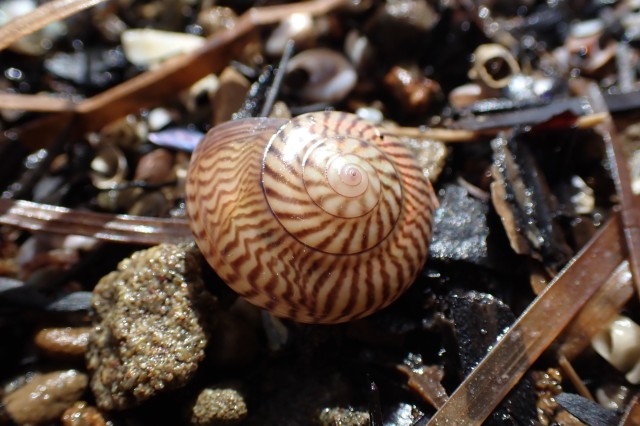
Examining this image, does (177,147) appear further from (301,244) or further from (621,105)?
(621,105)

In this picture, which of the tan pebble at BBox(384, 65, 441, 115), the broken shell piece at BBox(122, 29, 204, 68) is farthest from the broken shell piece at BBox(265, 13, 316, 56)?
the tan pebble at BBox(384, 65, 441, 115)

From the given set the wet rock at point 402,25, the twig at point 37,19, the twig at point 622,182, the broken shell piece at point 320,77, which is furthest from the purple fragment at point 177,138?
the twig at point 622,182

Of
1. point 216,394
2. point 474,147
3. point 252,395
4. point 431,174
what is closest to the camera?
point 216,394

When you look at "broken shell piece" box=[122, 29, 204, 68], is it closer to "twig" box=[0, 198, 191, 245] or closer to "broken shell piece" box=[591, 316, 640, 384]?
"twig" box=[0, 198, 191, 245]

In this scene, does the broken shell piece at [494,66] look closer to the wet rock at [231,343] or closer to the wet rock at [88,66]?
the wet rock at [231,343]

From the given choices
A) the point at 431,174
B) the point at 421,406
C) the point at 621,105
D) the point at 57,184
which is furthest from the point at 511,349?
the point at 57,184

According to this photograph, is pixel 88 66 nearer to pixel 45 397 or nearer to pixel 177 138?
pixel 177 138

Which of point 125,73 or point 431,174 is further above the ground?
point 431,174
